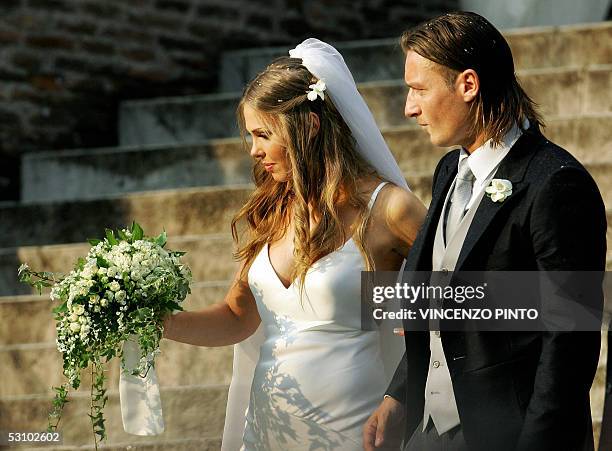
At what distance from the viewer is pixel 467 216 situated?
2990 millimetres

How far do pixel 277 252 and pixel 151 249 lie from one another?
0.37 meters

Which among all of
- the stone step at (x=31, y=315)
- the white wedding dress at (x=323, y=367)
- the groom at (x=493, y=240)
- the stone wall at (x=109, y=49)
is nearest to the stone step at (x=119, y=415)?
the stone step at (x=31, y=315)

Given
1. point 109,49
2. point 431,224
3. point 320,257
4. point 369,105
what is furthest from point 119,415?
point 109,49

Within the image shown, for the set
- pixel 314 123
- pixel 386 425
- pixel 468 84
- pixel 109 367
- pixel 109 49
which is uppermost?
pixel 109 49

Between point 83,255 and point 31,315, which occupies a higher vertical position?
point 83,255

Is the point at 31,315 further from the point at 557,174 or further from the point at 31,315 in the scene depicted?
the point at 557,174

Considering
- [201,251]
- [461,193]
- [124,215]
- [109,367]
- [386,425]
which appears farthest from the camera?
[124,215]

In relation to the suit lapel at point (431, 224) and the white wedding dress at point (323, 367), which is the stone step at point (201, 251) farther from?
the suit lapel at point (431, 224)

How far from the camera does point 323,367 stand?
364 centimetres

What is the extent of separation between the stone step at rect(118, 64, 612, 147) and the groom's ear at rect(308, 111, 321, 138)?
284 cm

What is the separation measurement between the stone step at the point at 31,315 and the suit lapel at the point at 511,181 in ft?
8.53

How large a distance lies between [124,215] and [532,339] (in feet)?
11.8

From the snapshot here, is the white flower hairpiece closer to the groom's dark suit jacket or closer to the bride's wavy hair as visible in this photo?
the bride's wavy hair

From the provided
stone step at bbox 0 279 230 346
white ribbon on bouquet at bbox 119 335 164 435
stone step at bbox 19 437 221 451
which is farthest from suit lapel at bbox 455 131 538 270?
stone step at bbox 0 279 230 346
